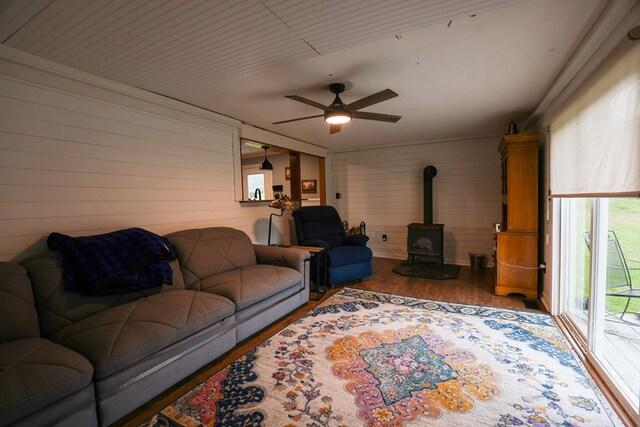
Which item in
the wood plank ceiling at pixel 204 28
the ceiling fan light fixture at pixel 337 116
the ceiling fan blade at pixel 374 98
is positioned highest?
the wood plank ceiling at pixel 204 28

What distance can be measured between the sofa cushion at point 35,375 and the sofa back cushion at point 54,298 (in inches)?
10.7

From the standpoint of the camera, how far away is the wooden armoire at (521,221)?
338 cm

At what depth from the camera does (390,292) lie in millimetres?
3787

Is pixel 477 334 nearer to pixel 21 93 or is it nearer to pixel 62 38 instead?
pixel 62 38

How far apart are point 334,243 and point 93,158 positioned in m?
3.25

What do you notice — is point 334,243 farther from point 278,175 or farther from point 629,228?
point 629,228

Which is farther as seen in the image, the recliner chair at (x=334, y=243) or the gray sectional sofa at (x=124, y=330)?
the recliner chair at (x=334, y=243)

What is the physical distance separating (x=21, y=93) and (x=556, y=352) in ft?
14.9

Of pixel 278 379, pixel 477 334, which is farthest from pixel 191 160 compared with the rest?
pixel 477 334

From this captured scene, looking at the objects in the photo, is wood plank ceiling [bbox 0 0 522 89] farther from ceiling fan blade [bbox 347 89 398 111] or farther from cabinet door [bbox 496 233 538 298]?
cabinet door [bbox 496 233 538 298]

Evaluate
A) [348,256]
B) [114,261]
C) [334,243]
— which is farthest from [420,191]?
[114,261]

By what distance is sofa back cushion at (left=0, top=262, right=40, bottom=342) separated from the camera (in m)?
1.66

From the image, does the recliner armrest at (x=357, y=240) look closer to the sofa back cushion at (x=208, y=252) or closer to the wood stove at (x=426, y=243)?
the wood stove at (x=426, y=243)

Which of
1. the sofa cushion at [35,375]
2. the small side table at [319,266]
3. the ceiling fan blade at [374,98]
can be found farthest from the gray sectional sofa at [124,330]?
the ceiling fan blade at [374,98]
